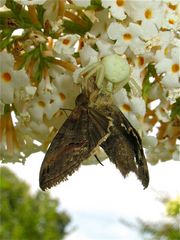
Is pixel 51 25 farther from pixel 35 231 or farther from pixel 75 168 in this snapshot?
pixel 35 231

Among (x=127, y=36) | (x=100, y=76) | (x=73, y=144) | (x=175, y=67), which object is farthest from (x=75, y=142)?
(x=175, y=67)

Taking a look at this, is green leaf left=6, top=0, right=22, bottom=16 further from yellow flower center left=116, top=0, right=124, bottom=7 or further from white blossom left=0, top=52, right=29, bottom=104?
yellow flower center left=116, top=0, right=124, bottom=7

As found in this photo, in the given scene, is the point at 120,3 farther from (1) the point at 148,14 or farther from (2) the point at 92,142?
(2) the point at 92,142

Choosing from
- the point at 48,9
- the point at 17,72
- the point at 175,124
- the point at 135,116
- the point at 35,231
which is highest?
the point at 48,9

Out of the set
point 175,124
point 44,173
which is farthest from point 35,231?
point 44,173

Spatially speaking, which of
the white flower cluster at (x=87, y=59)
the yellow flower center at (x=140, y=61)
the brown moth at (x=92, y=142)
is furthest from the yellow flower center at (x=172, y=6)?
the brown moth at (x=92, y=142)

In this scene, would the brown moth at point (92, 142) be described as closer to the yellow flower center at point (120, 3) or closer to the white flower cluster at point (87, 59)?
the white flower cluster at point (87, 59)
